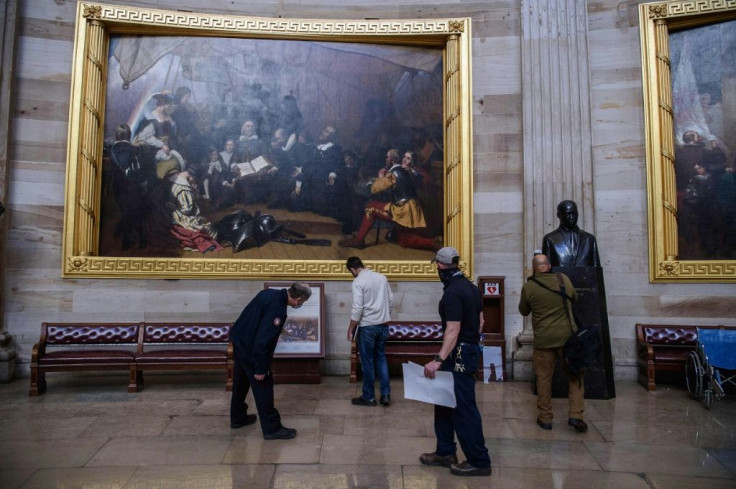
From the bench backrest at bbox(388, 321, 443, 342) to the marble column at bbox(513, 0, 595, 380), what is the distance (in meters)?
1.17

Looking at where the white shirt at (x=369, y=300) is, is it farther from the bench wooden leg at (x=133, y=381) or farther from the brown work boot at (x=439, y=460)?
the bench wooden leg at (x=133, y=381)

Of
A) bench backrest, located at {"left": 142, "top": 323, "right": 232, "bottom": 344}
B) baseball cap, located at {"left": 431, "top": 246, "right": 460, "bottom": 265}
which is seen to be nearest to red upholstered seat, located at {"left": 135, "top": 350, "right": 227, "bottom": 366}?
bench backrest, located at {"left": 142, "top": 323, "right": 232, "bottom": 344}

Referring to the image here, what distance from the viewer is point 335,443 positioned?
5035mm

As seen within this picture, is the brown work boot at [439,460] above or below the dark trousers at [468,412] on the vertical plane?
below

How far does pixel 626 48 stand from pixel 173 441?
8.17m

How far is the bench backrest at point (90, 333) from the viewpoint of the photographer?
24.5ft

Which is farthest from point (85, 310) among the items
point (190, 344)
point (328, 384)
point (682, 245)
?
point (682, 245)

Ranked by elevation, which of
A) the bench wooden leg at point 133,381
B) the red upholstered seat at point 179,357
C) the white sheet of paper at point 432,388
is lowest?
the bench wooden leg at point 133,381

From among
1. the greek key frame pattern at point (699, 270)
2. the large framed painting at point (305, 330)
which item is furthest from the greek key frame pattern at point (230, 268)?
the greek key frame pattern at point (699, 270)

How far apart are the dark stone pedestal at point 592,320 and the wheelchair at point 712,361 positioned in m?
0.99

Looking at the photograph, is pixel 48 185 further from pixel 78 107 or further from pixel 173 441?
pixel 173 441

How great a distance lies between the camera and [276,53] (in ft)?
28.5

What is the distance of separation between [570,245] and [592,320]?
0.99 m

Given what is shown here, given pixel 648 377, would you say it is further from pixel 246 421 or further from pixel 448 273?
pixel 246 421
